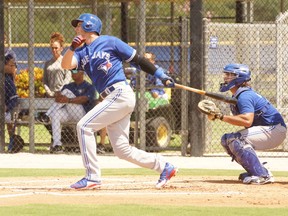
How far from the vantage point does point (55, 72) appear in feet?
56.3

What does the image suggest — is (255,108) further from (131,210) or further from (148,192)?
(131,210)

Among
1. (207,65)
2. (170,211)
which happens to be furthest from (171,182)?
(207,65)

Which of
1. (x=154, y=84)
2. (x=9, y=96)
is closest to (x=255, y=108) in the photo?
(x=154, y=84)

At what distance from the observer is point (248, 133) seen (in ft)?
38.3

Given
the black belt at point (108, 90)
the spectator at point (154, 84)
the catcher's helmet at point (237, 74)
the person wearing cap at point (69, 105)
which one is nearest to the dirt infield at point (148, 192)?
the black belt at point (108, 90)

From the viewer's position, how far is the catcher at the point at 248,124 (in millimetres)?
11430

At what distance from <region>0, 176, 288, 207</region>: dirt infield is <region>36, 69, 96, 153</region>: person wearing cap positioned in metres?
4.34

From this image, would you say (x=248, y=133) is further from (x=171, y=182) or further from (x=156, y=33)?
(x=156, y=33)

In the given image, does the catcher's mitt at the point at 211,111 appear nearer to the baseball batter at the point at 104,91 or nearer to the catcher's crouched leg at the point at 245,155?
the catcher's crouched leg at the point at 245,155

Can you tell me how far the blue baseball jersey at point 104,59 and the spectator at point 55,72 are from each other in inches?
246

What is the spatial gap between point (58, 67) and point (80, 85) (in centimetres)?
52

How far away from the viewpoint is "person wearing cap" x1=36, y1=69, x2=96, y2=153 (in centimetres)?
→ 1681

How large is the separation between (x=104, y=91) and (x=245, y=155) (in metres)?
1.88

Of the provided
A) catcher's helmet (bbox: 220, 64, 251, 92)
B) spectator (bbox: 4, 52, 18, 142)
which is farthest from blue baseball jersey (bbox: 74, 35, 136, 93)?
spectator (bbox: 4, 52, 18, 142)
